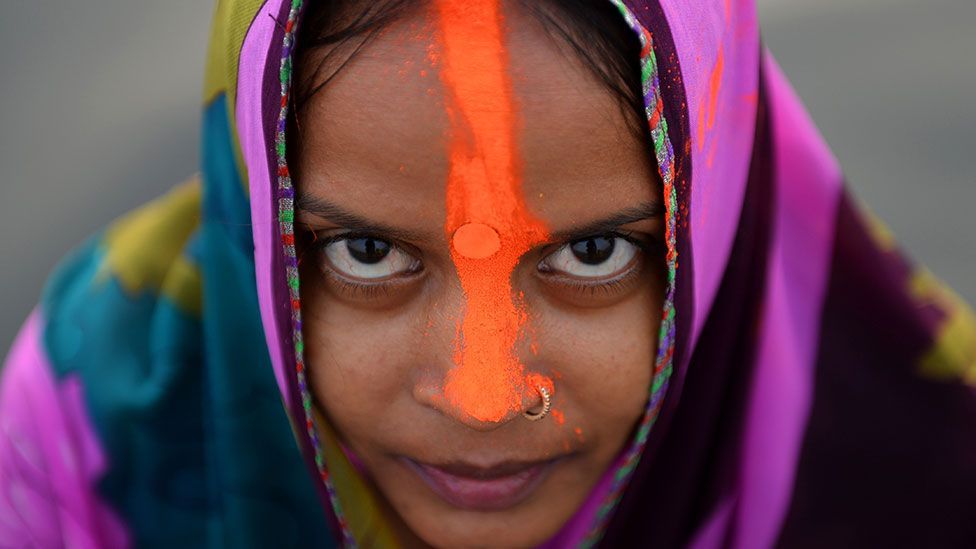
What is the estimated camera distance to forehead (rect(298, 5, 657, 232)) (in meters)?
0.87

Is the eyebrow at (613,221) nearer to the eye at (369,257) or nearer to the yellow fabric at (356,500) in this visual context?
the eye at (369,257)

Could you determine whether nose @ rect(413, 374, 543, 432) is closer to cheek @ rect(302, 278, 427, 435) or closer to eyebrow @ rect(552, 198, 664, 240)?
cheek @ rect(302, 278, 427, 435)

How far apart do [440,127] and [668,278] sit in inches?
10.1

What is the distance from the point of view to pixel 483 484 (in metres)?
1.06

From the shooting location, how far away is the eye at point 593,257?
0.97 meters

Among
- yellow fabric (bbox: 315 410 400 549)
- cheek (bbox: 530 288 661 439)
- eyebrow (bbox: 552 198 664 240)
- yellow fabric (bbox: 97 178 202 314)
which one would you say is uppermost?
eyebrow (bbox: 552 198 664 240)

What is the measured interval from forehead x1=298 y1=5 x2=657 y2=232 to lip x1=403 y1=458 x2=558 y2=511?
26 cm

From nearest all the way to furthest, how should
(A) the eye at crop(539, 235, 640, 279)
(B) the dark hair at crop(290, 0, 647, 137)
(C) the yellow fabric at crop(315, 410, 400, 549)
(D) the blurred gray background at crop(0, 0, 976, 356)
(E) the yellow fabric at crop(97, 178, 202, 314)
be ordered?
1. (B) the dark hair at crop(290, 0, 647, 137)
2. (A) the eye at crop(539, 235, 640, 279)
3. (C) the yellow fabric at crop(315, 410, 400, 549)
4. (E) the yellow fabric at crop(97, 178, 202, 314)
5. (D) the blurred gray background at crop(0, 0, 976, 356)

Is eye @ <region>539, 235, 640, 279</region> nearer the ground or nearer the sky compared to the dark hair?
nearer the ground

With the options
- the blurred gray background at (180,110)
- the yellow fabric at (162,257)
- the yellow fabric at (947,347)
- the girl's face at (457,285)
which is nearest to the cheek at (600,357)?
the girl's face at (457,285)

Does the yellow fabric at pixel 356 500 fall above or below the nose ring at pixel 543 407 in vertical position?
below

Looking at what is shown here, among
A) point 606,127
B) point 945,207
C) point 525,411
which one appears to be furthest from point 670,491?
point 945,207

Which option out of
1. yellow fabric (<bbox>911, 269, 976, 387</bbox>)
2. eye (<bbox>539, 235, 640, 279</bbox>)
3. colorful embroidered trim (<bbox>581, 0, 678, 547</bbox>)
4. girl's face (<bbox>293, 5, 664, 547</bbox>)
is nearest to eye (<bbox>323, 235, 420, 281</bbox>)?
girl's face (<bbox>293, 5, 664, 547</bbox>)

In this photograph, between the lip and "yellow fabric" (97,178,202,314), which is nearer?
the lip
